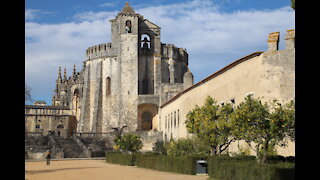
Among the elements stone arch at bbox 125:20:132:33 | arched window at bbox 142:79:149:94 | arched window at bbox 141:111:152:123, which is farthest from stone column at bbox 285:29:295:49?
stone arch at bbox 125:20:132:33

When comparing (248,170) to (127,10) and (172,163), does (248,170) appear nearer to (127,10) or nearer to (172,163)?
(172,163)

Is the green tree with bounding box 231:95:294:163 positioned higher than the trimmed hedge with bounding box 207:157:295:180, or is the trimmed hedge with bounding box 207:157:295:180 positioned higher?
the green tree with bounding box 231:95:294:163

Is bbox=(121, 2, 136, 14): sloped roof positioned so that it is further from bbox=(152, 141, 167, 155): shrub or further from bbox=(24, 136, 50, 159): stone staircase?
bbox=(152, 141, 167, 155): shrub

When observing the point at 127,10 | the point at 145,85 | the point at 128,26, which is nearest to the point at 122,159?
the point at 145,85

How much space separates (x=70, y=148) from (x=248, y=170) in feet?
116

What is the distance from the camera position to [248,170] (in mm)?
13055

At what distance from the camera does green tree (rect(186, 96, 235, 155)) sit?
18547 mm

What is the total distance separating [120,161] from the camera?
31.0m

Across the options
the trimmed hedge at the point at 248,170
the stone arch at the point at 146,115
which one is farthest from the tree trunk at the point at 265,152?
the stone arch at the point at 146,115

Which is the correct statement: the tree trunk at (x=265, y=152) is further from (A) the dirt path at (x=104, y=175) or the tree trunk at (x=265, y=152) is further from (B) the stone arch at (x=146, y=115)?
(B) the stone arch at (x=146, y=115)

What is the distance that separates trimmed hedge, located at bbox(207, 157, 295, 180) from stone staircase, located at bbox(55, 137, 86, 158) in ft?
96.4

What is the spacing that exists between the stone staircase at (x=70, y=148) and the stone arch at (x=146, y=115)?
9.96 meters
